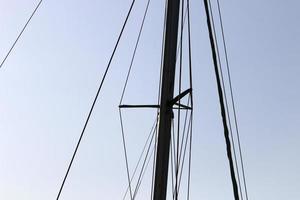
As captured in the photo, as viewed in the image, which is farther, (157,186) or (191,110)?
(191,110)

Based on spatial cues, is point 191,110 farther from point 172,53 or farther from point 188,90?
point 172,53

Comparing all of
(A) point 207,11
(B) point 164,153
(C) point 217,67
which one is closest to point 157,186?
(B) point 164,153

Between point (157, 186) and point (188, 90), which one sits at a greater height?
point (188, 90)

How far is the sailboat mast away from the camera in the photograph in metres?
10.6

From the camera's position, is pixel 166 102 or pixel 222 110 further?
pixel 222 110

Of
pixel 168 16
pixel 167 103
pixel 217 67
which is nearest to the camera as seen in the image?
pixel 167 103

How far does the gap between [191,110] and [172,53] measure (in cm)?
157

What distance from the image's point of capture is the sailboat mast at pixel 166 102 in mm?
10555

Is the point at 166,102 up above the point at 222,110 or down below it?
below

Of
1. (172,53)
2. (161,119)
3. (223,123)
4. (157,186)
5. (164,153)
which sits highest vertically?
(172,53)

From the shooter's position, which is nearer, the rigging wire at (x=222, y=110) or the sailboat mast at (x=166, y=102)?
the sailboat mast at (x=166, y=102)

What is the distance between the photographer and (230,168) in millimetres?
11953

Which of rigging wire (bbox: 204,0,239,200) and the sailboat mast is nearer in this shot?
the sailboat mast

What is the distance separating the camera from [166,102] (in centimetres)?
1133
